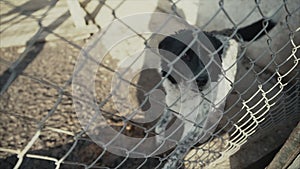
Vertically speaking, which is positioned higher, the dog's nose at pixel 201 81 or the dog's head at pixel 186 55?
the dog's head at pixel 186 55

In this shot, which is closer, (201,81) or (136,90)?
(201,81)

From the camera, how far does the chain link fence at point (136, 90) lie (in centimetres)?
172

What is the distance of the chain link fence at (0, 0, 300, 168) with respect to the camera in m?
1.72

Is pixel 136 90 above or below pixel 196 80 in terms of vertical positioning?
above

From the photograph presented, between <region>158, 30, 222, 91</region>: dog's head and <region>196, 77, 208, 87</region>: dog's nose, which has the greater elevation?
<region>158, 30, 222, 91</region>: dog's head

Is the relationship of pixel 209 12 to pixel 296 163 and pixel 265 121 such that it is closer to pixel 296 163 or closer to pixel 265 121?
pixel 265 121

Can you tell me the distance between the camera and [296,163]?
4.41 feet

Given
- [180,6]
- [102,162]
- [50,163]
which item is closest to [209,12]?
[180,6]

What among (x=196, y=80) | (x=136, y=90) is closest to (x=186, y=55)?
(x=196, y=80)

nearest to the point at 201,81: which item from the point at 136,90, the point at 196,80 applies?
the point at 196,80

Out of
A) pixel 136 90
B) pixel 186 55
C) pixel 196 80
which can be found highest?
pixel 136 90

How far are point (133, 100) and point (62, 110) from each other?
1.50 ft

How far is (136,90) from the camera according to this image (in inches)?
95.9

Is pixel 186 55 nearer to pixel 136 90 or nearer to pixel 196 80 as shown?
pixel 196 80
